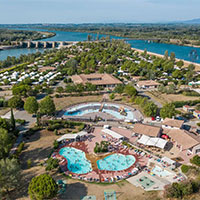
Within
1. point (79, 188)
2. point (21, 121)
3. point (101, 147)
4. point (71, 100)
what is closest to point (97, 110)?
point (71, 100)

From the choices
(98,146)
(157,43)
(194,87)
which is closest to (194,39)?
(157,43)

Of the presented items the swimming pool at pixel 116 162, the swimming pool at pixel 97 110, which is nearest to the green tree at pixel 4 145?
the swimming pool at pixel 116 162

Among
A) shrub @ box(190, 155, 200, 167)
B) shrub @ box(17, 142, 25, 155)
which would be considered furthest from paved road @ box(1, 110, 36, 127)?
shrub @ box(190, 155, 200, 167)

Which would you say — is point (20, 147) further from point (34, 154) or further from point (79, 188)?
point (79, 188)

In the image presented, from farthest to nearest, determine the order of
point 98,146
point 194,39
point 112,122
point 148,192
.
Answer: point 194,39, point 112,122, point 98,146, point 148,192

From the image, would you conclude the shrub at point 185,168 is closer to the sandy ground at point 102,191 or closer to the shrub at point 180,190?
the shrub at point 180,190

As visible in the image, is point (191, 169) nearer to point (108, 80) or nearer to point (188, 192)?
point (188, 192)

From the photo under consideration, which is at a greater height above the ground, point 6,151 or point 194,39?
point 194,39

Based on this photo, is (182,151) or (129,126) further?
(129,126)
